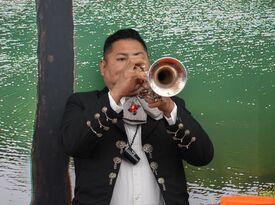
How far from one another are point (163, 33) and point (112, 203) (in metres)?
1.05

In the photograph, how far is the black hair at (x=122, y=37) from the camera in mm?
2864

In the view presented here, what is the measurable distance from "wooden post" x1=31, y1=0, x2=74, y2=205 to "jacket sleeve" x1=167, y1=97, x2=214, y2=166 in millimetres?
719

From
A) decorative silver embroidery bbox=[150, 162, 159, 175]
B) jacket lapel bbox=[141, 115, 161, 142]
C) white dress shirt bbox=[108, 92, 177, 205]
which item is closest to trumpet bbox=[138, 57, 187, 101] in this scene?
white dress shirt bbox=[108, 92, 177, 205]

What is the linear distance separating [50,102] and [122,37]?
1.74ft

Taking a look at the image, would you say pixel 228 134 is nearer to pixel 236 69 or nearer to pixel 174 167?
pixel 236 69

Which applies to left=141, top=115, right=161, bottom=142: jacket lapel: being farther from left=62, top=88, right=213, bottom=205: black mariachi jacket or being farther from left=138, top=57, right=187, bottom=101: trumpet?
left=138, top=57, right=187, bottom=101: trumpet

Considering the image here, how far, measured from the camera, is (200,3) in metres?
3.17

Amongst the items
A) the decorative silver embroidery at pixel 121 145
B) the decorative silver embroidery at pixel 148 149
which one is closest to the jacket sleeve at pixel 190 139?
the decorative silver embroidery at pixel 148 149

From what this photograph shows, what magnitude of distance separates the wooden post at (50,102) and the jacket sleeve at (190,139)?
0.72m

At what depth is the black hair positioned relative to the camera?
9.40 feet

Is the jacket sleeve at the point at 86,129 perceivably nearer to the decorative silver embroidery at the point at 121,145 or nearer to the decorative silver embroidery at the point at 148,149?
the decorative silver embroidery at the point at 121,145

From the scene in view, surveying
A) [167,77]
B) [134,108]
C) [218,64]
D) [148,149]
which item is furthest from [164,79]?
[218,64]

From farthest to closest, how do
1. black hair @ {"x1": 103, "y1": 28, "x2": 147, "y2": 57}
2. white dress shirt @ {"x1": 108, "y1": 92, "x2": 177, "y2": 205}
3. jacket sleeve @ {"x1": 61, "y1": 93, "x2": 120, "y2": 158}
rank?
black hair @ {"x1": 103, "y1": 28, "x2": 147, "y2": 57} → white dress shirt @ {"x1": 108, "y1": 92, "x2": 177, "y2": 205} → jacket sleeve @ {"x1": 61, "y1": 93, "x2": 120, "y2": 158}

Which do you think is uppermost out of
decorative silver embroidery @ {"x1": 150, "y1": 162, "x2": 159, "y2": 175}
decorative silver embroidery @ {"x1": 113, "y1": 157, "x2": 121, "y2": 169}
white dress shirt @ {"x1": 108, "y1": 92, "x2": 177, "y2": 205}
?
decorative silver embroidery @ {"x1": 113, "y1": 157, "x2": 121, "y2": 169}
